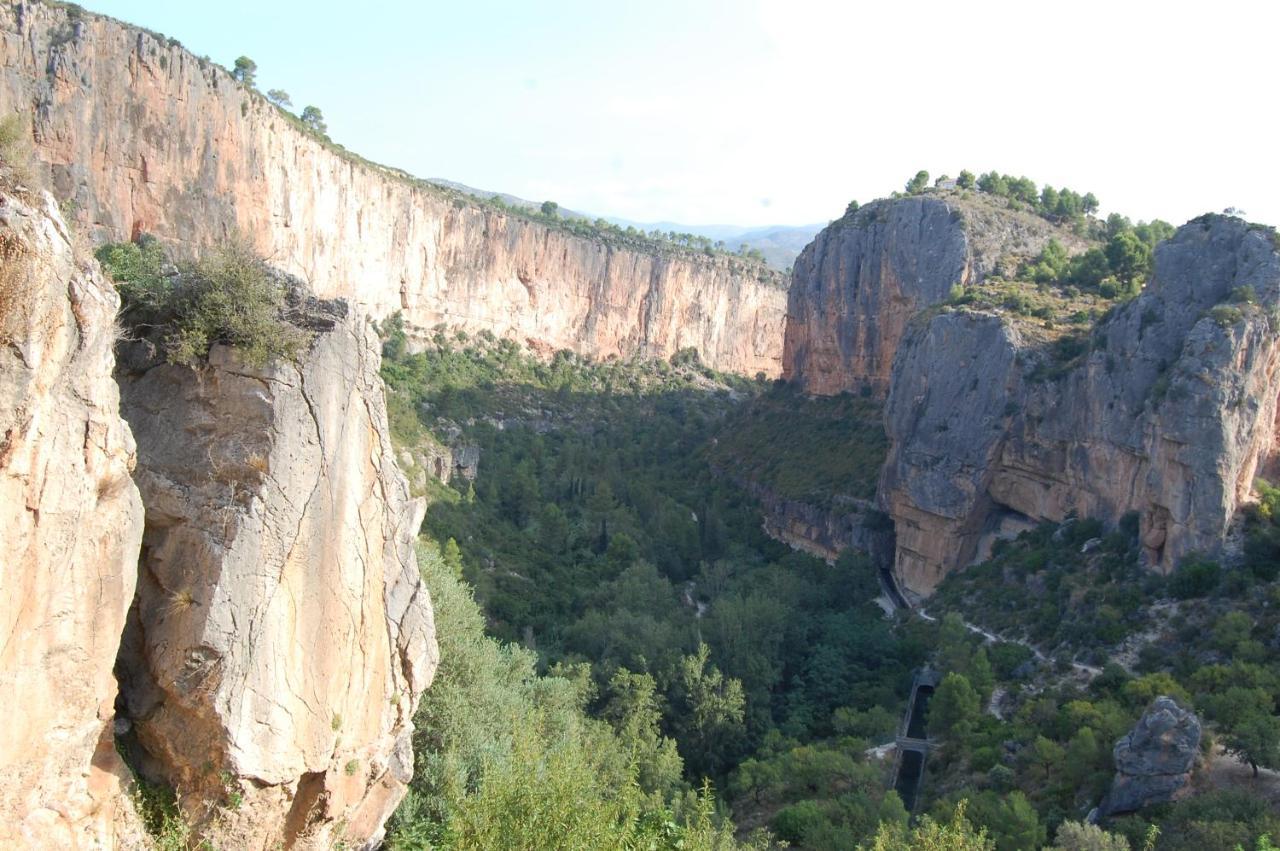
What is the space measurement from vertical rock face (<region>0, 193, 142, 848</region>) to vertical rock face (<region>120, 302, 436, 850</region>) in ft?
1.83

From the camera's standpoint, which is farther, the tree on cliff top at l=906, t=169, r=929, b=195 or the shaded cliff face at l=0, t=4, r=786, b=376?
the tree on cliff top at l=906, t=169, r=929, b=195

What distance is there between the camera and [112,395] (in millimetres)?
6043

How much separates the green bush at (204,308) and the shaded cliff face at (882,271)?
124ft

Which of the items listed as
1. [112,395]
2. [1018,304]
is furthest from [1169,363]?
[112,395]

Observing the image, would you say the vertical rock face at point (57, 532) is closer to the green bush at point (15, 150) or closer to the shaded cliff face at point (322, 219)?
the green bush at point (15, 150)

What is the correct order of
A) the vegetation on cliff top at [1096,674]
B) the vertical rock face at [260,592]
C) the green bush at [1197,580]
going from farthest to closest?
the green bush at [1197,580], the vegetation on cliff top at [1096,674], the vertical rock face at [260,592]

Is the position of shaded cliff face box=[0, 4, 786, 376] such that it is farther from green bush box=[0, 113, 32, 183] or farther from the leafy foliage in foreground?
the leafy foliage in foreground

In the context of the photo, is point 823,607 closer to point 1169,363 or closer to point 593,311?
point 1169,363

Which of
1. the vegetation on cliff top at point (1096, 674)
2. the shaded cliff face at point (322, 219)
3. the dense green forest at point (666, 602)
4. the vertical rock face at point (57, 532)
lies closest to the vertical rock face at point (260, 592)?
the vertical rock face at point (57, 532)

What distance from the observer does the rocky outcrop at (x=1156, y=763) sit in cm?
1634

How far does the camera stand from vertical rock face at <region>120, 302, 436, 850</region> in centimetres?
676

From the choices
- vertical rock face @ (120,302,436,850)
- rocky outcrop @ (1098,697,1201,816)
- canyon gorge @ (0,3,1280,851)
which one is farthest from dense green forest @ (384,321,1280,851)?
vertical rock face @ (120,302,436,850)

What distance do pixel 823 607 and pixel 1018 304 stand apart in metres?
14.1

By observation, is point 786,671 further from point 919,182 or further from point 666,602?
point 919,182
